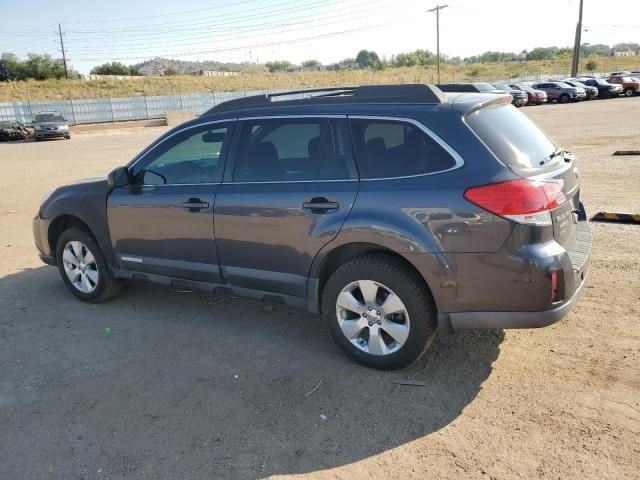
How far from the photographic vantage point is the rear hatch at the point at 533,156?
342 cm

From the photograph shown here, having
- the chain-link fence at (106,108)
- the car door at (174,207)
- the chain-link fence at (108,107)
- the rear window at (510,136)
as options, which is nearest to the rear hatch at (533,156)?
the rear window at (510,136)

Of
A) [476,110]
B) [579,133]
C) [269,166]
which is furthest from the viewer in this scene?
[579,133]

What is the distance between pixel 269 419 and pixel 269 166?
184 centimetres

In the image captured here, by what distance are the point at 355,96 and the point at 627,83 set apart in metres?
44.7

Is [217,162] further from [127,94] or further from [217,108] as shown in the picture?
[127,94]

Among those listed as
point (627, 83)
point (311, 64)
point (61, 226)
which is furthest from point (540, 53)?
point (61, 226)

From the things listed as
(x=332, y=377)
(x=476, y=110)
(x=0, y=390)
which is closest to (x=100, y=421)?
(x=0, y=390)

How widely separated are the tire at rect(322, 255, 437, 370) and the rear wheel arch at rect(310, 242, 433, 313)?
24mm

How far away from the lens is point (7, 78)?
79625mm

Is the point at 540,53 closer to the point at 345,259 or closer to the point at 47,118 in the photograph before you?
the point at 47,118

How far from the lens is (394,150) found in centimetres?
368

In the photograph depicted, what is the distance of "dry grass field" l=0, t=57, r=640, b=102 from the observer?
6016 centimetres

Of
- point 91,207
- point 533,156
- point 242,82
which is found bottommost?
point 91,207

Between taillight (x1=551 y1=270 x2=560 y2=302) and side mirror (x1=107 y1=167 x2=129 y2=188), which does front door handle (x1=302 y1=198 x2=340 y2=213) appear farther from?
side mirror (x1=107 y1=167 x2=129 y2=188)
